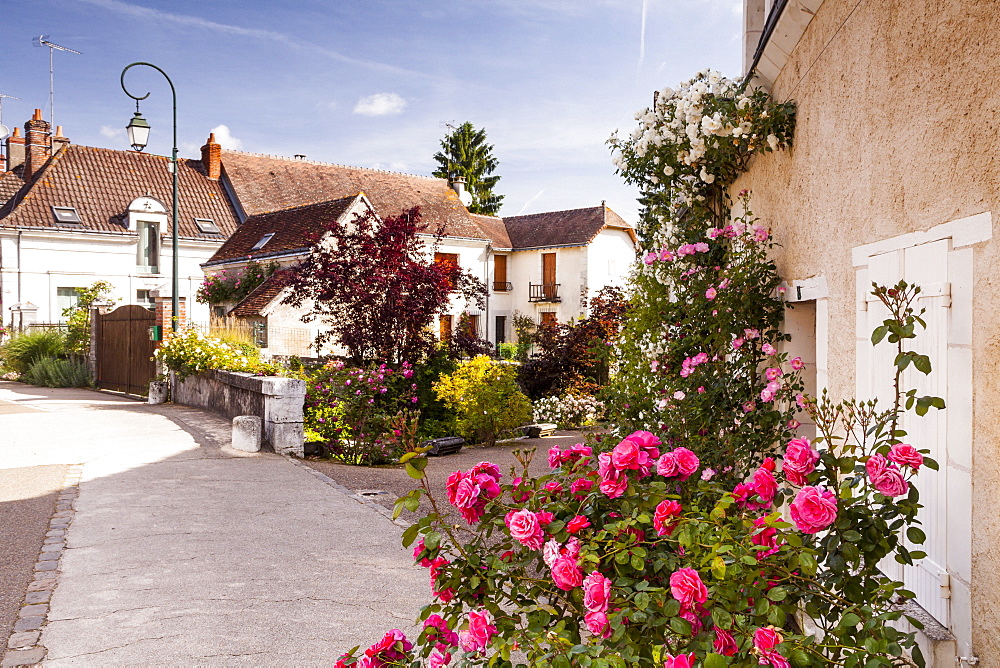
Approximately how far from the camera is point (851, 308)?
3469mm

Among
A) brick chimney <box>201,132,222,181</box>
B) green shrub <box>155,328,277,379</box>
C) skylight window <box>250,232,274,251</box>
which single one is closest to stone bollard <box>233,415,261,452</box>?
green shrub <box>155,328,277,379</box>

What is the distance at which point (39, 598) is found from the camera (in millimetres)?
4359

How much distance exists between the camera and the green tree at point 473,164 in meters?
41.4

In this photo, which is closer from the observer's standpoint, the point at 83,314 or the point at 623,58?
the point at 623,58

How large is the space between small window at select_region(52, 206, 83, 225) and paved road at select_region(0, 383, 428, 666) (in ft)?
62.7

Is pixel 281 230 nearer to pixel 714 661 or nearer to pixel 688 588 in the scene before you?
pixel 688 588

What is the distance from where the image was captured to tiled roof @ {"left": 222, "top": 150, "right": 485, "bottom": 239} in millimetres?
29516

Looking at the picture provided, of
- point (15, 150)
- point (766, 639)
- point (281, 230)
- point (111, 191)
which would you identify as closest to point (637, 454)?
point (766, 639)

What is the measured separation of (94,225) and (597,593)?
27578 mm

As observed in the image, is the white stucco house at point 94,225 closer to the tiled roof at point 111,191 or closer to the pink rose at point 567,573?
the tiled roof at point 111,191

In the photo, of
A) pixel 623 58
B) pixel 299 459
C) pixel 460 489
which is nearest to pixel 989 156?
pixel 460 489

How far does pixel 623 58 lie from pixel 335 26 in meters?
3.72

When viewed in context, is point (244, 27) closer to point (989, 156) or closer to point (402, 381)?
point (402, 381)

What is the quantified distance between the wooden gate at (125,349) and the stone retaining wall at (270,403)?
4.14 m
